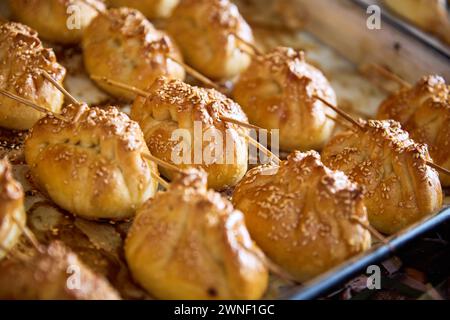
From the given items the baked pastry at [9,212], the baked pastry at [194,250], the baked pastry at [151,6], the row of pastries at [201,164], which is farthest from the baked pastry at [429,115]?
the baked pastry at [9,212]

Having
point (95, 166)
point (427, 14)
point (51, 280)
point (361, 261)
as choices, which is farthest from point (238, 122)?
point (427, 14)

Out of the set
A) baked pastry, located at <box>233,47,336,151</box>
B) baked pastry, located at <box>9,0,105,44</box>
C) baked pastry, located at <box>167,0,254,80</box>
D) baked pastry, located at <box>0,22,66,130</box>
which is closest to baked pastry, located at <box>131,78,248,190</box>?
baked pastry, located at <box>233,47,336,151</box>

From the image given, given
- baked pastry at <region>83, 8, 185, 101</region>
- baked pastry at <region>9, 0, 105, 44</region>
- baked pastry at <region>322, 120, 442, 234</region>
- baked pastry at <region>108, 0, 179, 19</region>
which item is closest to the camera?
baked pastry at <region>322, 120, 442, 234</region>

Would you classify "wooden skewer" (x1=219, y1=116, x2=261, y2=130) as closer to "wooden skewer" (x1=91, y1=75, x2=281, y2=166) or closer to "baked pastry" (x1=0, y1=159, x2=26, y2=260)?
"wooden skewer" (x1=91, y1=75, x2=281, y2=166)

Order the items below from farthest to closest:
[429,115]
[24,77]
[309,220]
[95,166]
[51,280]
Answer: [429,115]
[24,77]
[95,166]
[309,220]
[51,280]

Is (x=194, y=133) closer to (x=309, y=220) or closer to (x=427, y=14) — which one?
(x=309, y=220)
